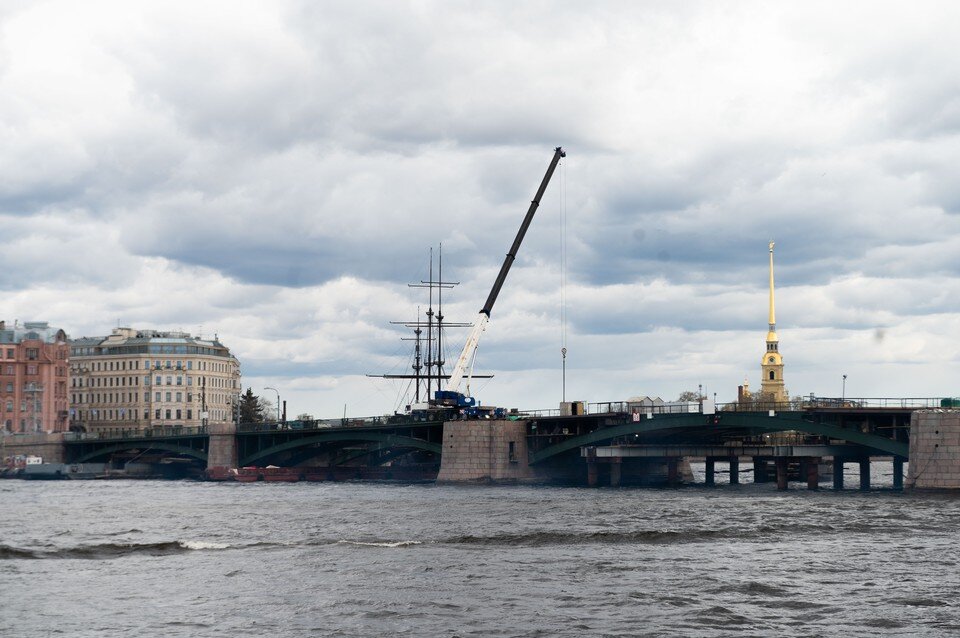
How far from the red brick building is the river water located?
105270mm

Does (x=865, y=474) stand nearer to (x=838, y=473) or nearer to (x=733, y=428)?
(x=838, y=473)

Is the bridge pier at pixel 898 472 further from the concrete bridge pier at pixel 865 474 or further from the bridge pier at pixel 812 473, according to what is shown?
the bridge pier at pixel 812 473

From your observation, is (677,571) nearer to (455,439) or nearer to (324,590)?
(324,590)

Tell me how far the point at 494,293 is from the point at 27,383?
282 ft

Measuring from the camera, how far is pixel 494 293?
13762 centimetres

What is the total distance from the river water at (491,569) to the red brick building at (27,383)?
105270mm

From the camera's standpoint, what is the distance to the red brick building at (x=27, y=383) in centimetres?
19050

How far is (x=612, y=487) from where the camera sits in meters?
117

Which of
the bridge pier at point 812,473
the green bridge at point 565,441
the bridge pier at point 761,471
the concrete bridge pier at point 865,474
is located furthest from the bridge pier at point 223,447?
the concrete bridge pier at point 865,474

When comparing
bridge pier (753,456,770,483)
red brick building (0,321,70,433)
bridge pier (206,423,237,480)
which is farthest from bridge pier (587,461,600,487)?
red brick building (0,321,70,433)

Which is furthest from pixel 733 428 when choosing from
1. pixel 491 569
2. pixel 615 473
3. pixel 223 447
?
pixel 223 447

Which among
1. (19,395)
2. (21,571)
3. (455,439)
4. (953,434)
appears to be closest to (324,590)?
(21,571)

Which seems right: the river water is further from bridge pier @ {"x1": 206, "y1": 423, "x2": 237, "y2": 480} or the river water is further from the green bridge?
bridge pier @ {"x1": 206, "y1": 423, "x2": 237, "y2": 480}

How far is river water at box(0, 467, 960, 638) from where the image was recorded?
40.8 meters
